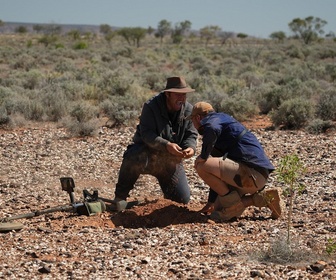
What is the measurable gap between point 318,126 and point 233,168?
22.0ft

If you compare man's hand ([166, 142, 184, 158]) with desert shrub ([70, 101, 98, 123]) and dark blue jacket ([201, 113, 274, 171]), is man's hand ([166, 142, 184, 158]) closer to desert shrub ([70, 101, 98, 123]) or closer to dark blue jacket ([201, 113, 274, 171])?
dark blue jacket ([201, 113, 274, 171])

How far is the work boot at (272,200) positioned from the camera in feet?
21.3

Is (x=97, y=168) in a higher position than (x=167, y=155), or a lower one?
lower

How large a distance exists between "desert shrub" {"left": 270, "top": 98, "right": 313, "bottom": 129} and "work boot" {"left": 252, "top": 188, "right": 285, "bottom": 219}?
22.7 feet

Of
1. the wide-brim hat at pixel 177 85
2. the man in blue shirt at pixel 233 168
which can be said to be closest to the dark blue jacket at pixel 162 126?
the wide-brim hat at pixel 177 85

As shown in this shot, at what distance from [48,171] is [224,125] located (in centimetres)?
398

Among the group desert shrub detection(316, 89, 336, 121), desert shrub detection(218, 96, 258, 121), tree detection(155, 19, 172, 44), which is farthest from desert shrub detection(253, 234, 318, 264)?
tree detection(155, 19, 172, 44)

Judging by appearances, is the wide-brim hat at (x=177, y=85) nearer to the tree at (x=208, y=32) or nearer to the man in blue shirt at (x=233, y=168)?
the man in blue shirt at (x=233, y=168)

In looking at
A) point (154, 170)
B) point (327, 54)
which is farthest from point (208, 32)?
point (154, 170)

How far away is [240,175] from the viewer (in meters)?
6.42

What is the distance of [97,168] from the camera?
31.4 ft

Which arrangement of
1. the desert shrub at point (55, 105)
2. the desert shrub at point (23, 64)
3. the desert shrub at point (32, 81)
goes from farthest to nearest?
the desert shrub at point (23, 64) → the desert shrub at point (32, 81) → the desert shrub at point (55, 105)

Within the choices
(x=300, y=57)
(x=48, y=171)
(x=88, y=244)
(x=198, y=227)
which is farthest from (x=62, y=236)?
(x=300, y=57)

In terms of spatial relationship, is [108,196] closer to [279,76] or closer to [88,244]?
[88,244]
